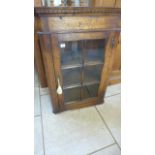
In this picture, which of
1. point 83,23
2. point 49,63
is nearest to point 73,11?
point 83,23

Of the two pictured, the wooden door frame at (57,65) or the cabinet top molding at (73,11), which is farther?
the wooden door frame at (57,65)

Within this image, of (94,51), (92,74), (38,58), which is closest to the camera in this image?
(94,51)

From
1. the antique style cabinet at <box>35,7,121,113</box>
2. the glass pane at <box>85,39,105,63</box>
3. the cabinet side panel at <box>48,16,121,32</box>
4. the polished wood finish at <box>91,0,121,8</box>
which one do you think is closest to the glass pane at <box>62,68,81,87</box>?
the antique style cabinet at <box>35,7,121,113</box>

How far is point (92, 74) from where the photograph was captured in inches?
52.9

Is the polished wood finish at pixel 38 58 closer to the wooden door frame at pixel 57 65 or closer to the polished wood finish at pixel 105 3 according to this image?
the wooden door frame at pixel 57 65

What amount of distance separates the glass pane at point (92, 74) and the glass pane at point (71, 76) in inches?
2.6

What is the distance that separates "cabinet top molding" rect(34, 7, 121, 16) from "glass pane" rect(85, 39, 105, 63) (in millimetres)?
207

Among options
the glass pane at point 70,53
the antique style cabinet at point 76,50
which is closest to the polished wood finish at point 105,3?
the antique style cabinet at point 76,50

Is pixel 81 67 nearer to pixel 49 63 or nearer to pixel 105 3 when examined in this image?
pixel 49 63

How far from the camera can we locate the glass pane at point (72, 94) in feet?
4.44

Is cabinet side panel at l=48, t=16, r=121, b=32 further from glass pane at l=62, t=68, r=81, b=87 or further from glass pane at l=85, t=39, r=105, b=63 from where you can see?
glass pane at l=62, t=68, r=81, b=87

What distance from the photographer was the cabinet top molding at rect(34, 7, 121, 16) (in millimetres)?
889

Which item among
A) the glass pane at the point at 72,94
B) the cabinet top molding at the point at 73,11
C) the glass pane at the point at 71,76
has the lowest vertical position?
the glass pane at the point at 72,94

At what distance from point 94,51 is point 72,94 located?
1.48 ft
